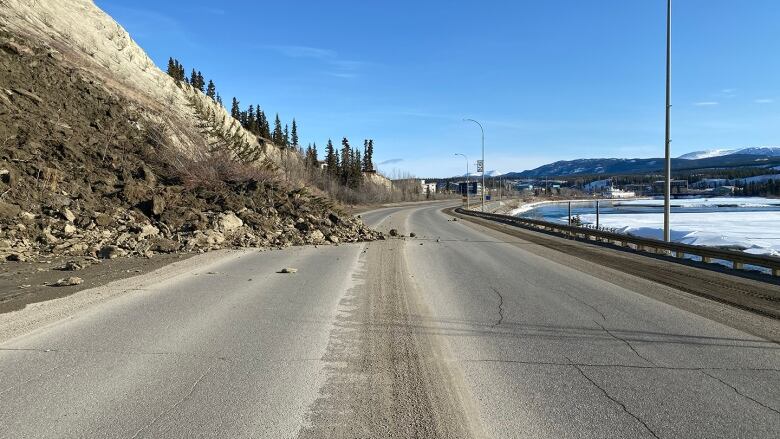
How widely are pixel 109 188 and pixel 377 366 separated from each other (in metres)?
15.6

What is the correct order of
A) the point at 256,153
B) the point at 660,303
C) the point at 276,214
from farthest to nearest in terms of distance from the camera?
the point at 256,153
the point at 276,214
the point at 660,303

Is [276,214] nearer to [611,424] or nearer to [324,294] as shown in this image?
[324,294]

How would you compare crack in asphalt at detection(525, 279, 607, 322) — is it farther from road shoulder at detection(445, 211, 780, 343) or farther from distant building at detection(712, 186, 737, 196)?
distant building at detection(712, 186, 737, 196)

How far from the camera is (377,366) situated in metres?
5.18

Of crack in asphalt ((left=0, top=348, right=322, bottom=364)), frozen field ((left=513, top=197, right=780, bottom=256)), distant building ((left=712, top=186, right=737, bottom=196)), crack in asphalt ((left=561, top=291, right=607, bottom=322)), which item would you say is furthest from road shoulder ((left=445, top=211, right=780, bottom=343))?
distant building ((left=712, top=186, right=737, bottom=196))

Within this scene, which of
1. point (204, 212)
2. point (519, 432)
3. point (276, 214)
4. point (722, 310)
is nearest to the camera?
point (519, 432)

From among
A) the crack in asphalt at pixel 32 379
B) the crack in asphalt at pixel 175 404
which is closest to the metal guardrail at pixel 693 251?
the crack in asphalt at pixel 175 404

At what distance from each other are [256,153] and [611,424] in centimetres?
3030

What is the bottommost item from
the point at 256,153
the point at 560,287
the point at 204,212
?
the point at 560,287

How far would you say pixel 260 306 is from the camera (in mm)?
8055

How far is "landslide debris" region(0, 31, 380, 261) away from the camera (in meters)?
14.1

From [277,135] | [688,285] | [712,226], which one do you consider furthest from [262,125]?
[688,285]

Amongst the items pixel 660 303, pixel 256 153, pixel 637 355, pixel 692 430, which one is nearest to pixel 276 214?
pixel 256 153

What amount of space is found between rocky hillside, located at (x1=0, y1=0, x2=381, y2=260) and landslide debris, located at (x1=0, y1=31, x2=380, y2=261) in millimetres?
43
